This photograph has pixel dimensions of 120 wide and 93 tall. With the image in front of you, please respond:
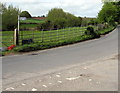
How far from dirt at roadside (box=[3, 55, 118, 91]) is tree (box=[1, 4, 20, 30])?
38599mm

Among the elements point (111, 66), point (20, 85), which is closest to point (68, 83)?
point (20, 85)

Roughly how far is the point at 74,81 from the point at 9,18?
41.6 meters

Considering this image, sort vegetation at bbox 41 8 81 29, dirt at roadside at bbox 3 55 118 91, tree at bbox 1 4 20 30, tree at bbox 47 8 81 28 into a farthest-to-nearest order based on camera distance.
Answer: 1. tree at bbox 47 8 81 28
2. vegetation at bbox 41 8 81 29
3. tree at bbox 1 4 20 30
4. dirt at roadside at bbox 3 55 118 91

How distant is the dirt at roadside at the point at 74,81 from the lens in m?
6.02

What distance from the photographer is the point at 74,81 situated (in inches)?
265

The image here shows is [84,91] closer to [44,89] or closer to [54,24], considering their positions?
[44,89]

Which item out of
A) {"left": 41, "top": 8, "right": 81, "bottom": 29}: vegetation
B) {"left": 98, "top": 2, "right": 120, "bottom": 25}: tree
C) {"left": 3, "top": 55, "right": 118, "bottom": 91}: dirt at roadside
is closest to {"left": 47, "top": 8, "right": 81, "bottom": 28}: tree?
{"left": 41, "top": 8, "right": 81, "bottom": 29}: vegetation

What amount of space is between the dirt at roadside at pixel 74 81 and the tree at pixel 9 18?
38.6 meters

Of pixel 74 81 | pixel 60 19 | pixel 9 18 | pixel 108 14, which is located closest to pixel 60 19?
pixel 60 19

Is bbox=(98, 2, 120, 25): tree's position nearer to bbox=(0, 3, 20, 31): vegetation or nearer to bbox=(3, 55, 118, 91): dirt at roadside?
bbox=(0, 3, 20, 31): vegetation

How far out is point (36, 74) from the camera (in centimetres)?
787

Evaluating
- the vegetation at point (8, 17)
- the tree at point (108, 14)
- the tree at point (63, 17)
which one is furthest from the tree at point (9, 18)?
the tree at point (108, 14)

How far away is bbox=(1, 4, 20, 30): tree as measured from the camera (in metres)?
45.3

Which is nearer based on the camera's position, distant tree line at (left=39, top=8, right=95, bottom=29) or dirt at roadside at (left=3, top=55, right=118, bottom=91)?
dirt at roadside at (left=3, top=55, right=118, bottom=91)
